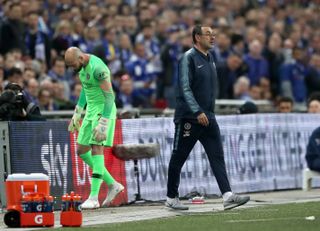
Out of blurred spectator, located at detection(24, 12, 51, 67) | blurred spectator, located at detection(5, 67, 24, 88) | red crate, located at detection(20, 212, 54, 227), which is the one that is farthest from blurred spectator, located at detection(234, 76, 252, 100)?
red crate, located at detection(20, 212, 54, 227)

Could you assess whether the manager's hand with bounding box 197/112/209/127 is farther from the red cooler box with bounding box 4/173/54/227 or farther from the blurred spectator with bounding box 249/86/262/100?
the blurred spectator with bounding box 249/86/262/100

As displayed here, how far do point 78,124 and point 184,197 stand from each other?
2.85 metres

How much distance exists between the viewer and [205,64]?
16.0 metres

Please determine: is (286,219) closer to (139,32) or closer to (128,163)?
(128,163)

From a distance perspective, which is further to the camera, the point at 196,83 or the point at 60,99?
the point at 60,99

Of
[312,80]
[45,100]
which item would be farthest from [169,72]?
[45,100]

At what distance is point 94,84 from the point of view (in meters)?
16.9

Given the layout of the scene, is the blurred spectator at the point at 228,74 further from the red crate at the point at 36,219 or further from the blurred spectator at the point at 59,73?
the red crate at the point at 36,219

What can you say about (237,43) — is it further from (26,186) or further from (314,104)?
(26,186)

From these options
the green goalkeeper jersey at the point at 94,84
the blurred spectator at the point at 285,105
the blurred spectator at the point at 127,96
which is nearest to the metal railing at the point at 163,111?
the blurred spectator at the point at 127,96

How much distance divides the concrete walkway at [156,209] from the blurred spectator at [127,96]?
4.04m

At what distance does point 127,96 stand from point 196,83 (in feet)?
25.5

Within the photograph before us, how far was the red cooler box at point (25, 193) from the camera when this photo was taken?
13836 mm

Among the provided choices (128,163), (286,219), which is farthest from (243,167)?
(286,219)
